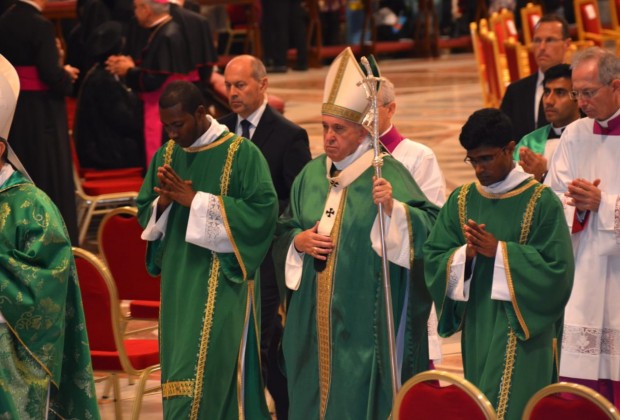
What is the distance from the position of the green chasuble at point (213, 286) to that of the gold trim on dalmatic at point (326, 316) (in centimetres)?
37

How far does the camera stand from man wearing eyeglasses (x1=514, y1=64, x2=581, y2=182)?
6172 millimetres

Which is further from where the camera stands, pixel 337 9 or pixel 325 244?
pixel 337 9

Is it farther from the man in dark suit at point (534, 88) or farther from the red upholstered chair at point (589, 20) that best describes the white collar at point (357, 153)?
the red upholstered chair at point (589, 20)

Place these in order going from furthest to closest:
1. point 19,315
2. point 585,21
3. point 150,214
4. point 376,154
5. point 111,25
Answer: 1. point 585,21
2. point 111,25
3. point 150,214
4. point 376,154
5. point 19,315

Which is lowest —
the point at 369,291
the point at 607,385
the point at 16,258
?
the point at 607,385

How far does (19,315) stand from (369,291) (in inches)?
58.2

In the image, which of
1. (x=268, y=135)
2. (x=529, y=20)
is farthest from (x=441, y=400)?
(x=529, y=20)

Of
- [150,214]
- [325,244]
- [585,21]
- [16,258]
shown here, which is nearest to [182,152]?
[150,214]

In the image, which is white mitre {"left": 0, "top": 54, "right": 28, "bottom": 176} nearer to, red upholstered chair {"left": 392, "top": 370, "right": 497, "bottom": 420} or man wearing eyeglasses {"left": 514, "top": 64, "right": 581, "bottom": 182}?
red upholstered chair {"left": 392, "top": 370, "right": 497, "bottom": 420}

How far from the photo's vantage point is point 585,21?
15281mm

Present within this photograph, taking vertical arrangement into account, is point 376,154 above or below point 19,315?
above

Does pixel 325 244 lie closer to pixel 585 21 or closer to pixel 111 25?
pixel 111 25

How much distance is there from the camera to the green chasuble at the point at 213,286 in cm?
584

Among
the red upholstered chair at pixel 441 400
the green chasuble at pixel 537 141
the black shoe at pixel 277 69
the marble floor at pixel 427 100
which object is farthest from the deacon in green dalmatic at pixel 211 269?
the black shoe at pixel 277 69
